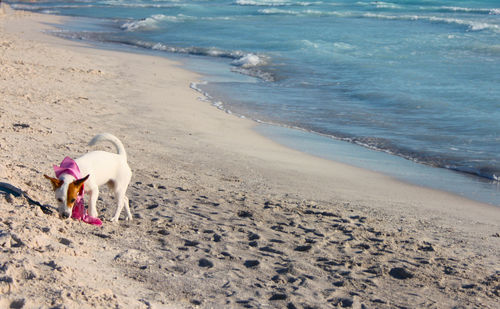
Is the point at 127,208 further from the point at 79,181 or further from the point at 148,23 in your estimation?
the point at 148,23

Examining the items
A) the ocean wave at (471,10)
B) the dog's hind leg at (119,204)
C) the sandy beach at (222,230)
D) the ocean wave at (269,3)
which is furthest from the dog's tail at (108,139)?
the ocean wave at (269,3)

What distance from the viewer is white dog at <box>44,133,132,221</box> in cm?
457

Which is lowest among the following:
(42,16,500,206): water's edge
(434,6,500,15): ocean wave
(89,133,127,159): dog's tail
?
(42,16,500,206): water's edge

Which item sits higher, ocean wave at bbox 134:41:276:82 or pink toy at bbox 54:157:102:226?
ocean wave at bbox 134:41:276:82

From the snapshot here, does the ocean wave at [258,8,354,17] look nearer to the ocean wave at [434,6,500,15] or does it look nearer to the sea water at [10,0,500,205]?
the sea water at [10,0,500,205]

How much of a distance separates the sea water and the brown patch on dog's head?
20.1ft

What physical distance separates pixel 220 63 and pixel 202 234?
15430 millimetres

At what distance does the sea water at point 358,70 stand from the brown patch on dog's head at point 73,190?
613cm

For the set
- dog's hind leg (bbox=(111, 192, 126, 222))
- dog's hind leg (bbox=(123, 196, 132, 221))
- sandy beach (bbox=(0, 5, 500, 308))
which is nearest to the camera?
sandy beach (bbox=(0, 5, 500, 308))

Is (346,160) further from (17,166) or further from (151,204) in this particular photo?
(17,166)

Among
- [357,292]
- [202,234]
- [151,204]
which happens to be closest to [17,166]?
[151,204]

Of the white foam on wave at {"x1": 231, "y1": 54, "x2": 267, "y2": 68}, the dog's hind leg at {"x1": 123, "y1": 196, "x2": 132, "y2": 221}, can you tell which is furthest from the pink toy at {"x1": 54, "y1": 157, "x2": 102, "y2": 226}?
the white foam on wave at {"x1": 231, "y1": 54, "x2": 267, "y2": 68}

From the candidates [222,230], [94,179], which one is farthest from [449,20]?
[94,179]

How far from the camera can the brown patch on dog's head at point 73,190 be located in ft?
14.8
